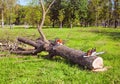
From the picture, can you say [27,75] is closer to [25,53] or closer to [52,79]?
[52,79]

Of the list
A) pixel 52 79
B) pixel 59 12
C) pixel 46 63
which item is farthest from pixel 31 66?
pixel 59 12

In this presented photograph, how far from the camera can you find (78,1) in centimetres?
7488

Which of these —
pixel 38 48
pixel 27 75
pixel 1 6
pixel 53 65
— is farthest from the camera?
pixel 1 6

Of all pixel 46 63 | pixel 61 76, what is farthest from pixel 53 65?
pixel 61 76

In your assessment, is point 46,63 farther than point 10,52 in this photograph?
No

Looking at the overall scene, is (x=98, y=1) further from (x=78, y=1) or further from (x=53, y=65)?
(x=53, y=65)

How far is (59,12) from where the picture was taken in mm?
72250

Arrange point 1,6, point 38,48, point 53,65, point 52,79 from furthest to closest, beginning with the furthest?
point 1,6 < point 38,48 < point 53,65 < point 52,79

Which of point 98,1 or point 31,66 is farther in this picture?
point 98,1

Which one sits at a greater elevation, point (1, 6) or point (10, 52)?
point (1, 6)

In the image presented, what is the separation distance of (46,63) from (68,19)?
66.7m

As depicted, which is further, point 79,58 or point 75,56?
point 75,56

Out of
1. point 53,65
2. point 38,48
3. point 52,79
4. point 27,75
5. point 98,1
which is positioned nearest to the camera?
point 52,79

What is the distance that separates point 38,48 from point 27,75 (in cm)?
416
